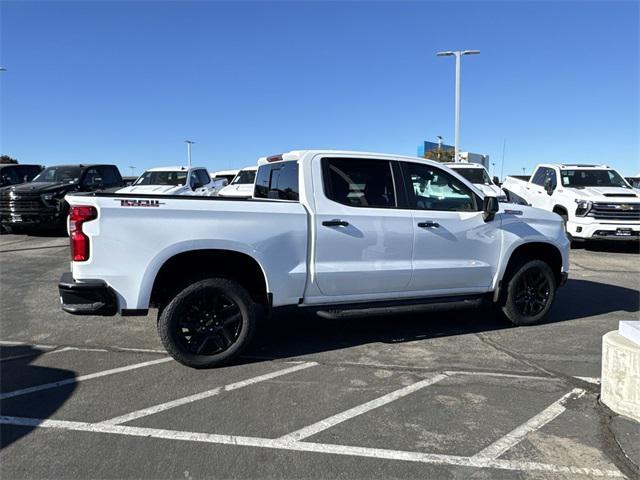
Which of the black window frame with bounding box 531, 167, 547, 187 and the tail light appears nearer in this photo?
the tail light

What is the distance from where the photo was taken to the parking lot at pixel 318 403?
10.2ft

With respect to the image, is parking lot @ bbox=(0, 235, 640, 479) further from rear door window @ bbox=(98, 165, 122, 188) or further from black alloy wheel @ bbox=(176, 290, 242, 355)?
rear door window @ bbox=(98, 165, 122, 188)

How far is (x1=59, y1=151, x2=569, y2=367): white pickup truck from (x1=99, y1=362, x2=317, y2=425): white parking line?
42 centimetres

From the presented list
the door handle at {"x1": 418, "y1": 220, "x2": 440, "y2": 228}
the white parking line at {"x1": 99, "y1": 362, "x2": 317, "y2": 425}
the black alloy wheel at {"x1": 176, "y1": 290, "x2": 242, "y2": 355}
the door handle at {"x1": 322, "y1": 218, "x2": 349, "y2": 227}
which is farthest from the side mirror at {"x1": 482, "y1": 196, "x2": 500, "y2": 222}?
the black alloy wheel at {"x1": 176, "y1": 290, "x2": 242, "y2": 355}

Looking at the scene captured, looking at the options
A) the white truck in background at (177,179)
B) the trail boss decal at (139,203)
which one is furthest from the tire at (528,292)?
the white truck in background at (177,179)

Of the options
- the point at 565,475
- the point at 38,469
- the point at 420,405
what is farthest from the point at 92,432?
the point at 565,475

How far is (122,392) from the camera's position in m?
4.12

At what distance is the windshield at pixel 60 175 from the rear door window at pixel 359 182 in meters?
11.9

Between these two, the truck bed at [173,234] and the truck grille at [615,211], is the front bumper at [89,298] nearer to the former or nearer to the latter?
the truck bed at [173,234]

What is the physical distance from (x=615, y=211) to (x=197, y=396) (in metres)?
11.4

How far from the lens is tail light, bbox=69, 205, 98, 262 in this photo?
4.18 m

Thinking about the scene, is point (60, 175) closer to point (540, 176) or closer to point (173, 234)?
point (173, 234)

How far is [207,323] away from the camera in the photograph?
4648 mm

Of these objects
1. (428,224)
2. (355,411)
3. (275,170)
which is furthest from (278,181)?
(355,411)
